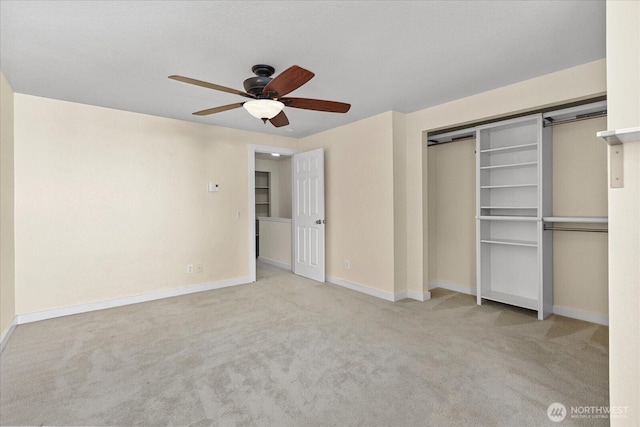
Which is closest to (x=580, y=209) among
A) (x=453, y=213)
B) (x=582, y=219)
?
(x=582, y=219)

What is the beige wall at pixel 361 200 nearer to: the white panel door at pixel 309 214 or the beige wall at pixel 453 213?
the white panel door at pixel 309 214

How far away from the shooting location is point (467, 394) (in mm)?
2068

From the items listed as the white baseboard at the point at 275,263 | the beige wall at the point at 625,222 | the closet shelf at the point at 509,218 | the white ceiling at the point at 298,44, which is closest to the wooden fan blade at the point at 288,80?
the white ceiling at the point at 298,44

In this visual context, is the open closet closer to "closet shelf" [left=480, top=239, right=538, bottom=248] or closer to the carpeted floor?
"closet shelf" [left=480, top=239, right=538, bottom=248]

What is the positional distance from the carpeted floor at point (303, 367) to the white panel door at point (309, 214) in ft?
4.96

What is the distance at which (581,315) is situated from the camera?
3359mm

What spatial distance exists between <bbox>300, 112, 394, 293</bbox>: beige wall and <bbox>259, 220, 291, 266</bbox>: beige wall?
125cm

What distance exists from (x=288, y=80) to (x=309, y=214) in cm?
331

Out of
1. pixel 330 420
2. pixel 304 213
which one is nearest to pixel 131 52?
pixel 330 420

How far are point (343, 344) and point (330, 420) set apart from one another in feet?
3.27

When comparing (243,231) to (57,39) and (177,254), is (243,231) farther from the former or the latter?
(57,39)

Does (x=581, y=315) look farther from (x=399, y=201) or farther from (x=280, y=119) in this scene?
(x=280, y=119)

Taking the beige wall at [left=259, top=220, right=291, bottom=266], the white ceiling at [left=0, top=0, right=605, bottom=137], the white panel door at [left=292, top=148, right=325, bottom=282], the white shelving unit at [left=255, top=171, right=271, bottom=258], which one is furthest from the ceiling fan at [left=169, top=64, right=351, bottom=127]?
the white shelving unit at [left=255, top=171, right=271, bottom=258]

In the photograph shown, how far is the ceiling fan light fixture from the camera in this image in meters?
2.46
